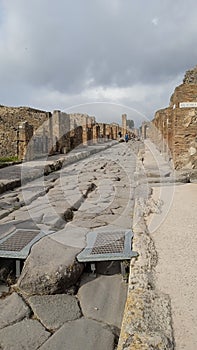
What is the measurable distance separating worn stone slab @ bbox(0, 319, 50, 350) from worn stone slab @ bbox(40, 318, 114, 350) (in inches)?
2.4

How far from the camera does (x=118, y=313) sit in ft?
6.39

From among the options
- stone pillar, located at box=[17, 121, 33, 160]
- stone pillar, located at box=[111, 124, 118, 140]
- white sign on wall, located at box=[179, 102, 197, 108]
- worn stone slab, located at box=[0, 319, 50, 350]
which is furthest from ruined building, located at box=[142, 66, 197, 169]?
stone pillar, located at box=[111, 124, 118, 140]

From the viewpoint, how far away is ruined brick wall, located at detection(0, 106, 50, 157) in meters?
18.4

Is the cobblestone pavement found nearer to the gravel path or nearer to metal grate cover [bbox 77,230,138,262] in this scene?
metal grate cover [bbox 77,230,138,262]

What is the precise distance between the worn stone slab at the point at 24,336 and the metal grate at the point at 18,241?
2.55 feet

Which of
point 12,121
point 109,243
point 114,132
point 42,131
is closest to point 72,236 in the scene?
point 109,243

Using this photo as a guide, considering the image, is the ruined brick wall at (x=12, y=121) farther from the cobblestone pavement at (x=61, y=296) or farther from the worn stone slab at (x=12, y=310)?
the worn stone slab at (x=12, y=310)

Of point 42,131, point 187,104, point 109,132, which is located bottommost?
point 187,104

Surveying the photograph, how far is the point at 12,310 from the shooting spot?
1973 mm

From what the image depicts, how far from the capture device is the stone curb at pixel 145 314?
1.29m

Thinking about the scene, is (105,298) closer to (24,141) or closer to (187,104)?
(187,104)

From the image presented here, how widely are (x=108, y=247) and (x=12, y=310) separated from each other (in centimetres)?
88

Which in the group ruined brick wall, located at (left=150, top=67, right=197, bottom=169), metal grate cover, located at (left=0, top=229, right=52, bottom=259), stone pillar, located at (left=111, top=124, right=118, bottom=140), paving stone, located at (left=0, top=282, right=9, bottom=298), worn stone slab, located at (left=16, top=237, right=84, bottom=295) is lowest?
paving stone, located at (left=0, top=282, right=9, bottom=298)

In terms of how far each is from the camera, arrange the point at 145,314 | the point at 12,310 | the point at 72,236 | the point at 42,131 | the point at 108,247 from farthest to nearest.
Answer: the point at 42,131 < the point at 72,236 < the point at 108,247 < the point at 12,310 < the point at 145,314
